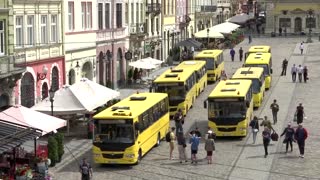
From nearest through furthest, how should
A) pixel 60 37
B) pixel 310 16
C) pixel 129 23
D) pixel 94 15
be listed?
pixel 60 37, pixel 94 15, pixel 129 23, pixel 310 16

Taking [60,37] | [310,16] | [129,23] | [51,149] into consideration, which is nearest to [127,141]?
[51,149]

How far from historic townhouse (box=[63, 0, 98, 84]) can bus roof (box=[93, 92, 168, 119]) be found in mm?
11915

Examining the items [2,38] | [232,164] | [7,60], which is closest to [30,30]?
[2,38]

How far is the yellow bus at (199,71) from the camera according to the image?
51.4 m

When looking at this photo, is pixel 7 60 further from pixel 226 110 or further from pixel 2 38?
pixel 226 110

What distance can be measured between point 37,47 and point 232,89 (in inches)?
450

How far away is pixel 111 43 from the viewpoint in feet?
189

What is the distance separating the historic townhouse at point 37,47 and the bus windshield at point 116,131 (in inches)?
392

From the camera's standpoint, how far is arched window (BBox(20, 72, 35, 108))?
40934 millimetres

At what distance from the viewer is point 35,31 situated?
139 feet

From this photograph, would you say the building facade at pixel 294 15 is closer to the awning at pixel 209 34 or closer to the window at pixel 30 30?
the awning at pixel 209 34

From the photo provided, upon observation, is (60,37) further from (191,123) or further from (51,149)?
(51,149)

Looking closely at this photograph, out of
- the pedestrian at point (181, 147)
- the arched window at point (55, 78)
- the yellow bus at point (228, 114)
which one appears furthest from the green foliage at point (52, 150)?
the arched window at point (55, 78)

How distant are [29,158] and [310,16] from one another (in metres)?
85.6
